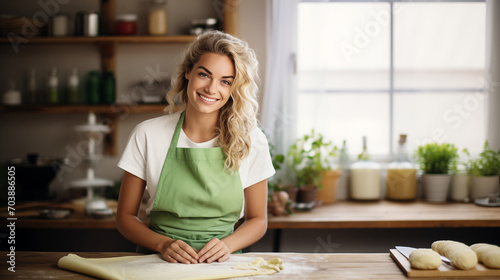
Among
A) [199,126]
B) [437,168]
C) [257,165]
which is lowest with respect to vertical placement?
[437,168]

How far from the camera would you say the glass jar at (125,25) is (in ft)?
10.4

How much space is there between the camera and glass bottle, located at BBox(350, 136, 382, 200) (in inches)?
126

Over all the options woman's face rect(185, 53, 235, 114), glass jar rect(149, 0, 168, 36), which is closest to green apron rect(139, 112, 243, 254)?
woman's face rect(185, 53, 235, 114)

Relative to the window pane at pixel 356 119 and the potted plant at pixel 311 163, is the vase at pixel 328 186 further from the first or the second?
the window pane at pixel 356 119

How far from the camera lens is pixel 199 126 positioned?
189 cm

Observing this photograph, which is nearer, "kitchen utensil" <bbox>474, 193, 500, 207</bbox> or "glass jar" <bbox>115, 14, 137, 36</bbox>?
"kitchen utensil" <bbox>474, 193, 500, 207</bbox>

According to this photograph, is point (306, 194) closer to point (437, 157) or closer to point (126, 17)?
point (437, 157)

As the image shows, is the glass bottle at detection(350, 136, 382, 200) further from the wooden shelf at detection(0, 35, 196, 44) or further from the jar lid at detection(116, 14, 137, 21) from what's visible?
the jar lid at detection(116, 14, 137, 21)

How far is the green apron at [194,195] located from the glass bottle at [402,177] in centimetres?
165

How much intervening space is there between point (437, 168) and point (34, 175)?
242cm

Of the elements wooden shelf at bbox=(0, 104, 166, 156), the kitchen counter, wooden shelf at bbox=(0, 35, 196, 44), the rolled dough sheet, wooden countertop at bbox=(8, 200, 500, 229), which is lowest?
wooden countertop at bbox=(8, 200, 500, 229)

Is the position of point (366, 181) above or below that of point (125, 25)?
below

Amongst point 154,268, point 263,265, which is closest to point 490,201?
point 263,265

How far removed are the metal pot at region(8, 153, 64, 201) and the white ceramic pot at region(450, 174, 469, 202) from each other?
2.41m
